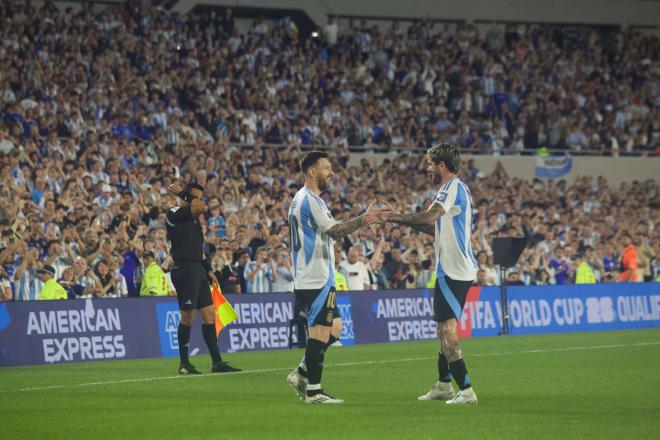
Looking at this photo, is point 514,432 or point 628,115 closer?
point 514,432

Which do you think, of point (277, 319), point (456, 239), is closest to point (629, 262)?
point (277, 319)

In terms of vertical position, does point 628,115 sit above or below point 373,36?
below

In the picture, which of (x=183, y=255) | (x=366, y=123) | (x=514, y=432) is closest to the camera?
(x=514, y=432)

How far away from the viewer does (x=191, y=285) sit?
650 inches

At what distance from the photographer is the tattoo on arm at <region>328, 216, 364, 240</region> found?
11742 mm

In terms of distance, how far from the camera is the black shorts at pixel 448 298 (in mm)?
12133

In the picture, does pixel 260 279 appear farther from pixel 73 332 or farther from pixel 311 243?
pixel 311 243

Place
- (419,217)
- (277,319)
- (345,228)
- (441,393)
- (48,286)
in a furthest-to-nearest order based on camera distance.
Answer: (277,319)
(48,286)
(441,393)
(345,228)
(419,217)

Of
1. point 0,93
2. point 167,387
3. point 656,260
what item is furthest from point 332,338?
point 656,260

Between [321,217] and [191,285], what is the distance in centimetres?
486

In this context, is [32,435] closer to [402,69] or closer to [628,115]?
[402,69]

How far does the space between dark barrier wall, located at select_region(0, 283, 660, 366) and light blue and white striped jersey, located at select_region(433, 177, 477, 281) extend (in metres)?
9.71

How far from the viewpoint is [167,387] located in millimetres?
14438

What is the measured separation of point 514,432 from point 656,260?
938 inches
